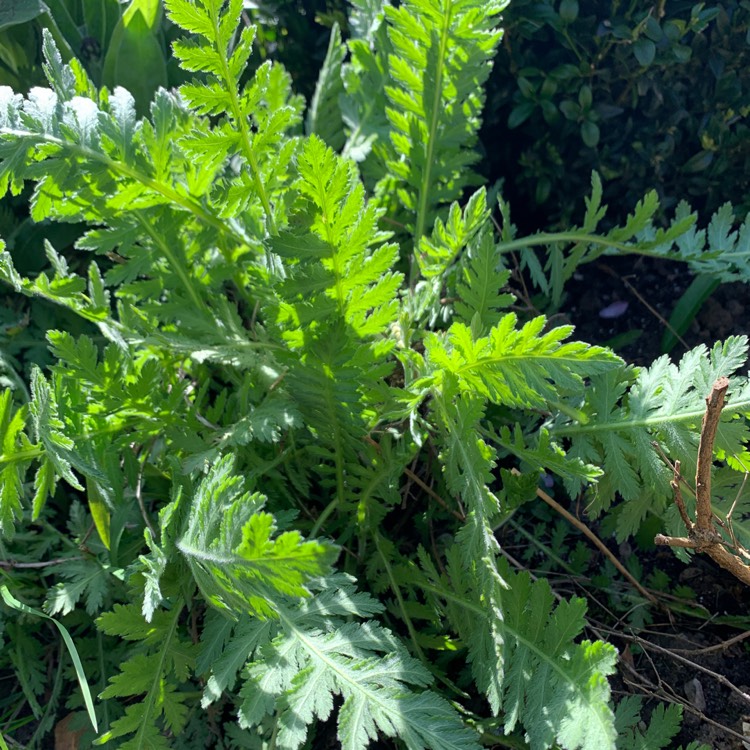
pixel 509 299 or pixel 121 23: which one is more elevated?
pixel 121 23

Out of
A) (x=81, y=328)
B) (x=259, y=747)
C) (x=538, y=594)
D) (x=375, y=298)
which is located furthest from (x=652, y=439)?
(x=81, y=328)

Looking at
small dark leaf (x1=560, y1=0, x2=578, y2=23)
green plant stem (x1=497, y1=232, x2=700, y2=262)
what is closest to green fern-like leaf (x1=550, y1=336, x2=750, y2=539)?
green plant stem (x1=497, y1=232, x2=700, y2=262)

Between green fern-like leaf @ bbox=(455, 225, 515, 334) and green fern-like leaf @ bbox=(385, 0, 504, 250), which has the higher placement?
green fern-like leaf @ bbox=(385, 0, 504, 250)

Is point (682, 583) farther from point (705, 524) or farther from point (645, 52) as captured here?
point (645, 52)

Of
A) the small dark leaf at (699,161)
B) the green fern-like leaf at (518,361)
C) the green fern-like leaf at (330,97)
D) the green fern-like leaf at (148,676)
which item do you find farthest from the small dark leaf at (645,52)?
the green fern-like leaf at (148,676)

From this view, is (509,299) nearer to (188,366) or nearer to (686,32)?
(188,366)

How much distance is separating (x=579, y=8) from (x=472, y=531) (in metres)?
1.23

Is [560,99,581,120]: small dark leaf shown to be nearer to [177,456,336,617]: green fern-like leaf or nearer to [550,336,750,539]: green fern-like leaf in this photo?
[550,336,750,539]: green fern-like leaf

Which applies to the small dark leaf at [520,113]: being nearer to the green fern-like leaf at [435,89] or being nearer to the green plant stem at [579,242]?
the green fern-like leaf at [435,89]

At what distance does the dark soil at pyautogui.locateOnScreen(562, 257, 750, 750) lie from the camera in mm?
1403

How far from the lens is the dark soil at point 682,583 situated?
55.2 inches

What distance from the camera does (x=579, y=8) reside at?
181 cm

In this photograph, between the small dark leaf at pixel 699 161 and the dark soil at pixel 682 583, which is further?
the small dark leaf at pixel 699 161

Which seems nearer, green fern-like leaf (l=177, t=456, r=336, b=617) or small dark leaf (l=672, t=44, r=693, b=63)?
green fern-like leaf (l=177, t=456, r=336, b=617)
